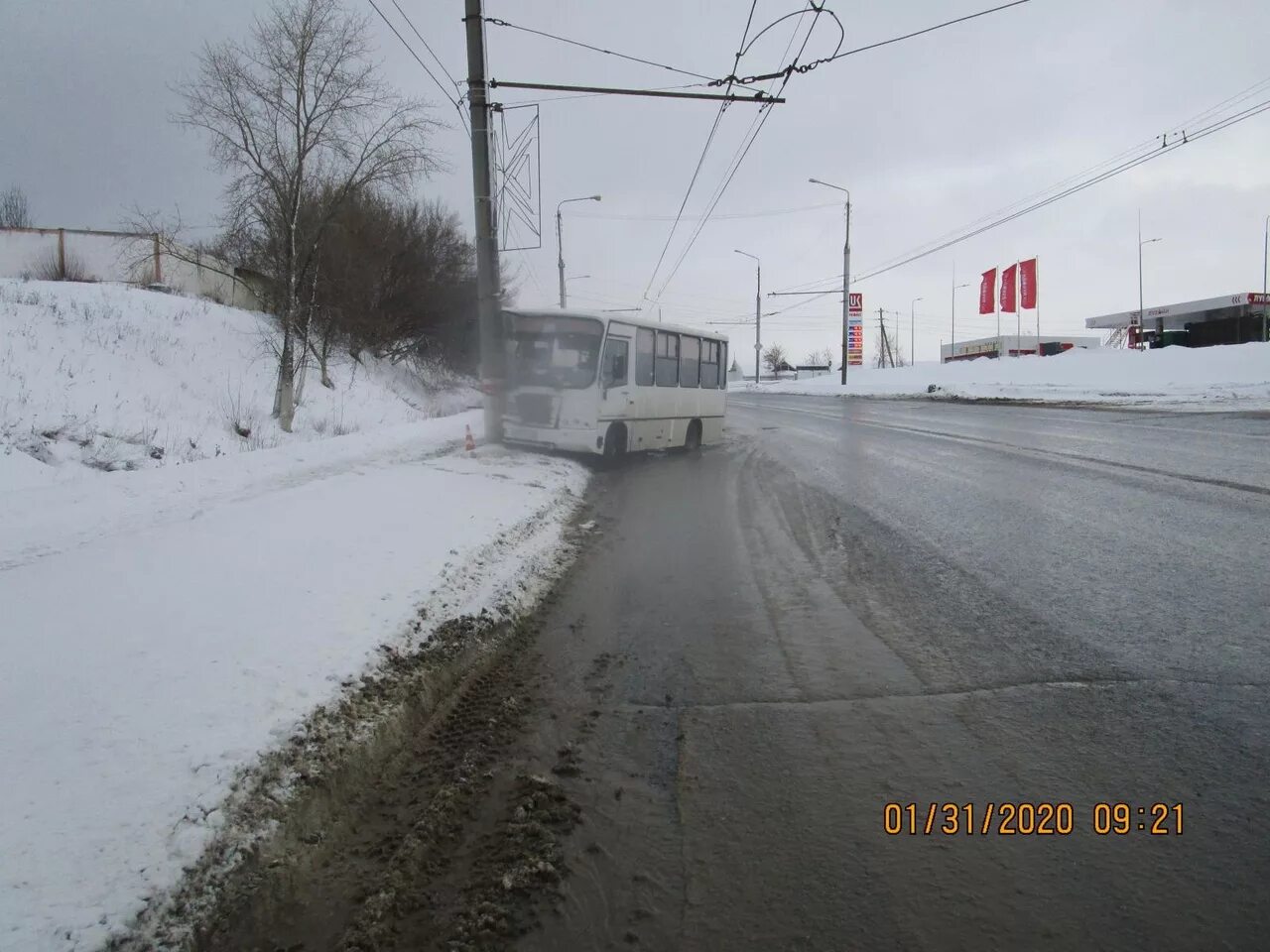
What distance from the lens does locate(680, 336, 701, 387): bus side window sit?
1627 centimetres

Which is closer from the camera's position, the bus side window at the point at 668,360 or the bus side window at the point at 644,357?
the bus side window at the point at 644,357

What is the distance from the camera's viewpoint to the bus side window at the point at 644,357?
14.2 metres

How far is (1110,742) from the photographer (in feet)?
11.0

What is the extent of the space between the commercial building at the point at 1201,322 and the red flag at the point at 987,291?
8.95 m

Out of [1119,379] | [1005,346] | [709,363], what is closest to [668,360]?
[709,363]

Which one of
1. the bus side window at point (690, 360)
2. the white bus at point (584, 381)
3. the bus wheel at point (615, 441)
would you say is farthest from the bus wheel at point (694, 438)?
the bus wheel at point (615, 441)

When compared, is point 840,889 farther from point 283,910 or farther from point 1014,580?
point 1014,580

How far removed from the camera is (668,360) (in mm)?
15562

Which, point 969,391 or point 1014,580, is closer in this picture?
point 1014,580

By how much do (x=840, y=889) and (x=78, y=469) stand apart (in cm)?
1312

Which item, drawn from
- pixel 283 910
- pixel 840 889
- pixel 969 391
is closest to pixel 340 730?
pixel 283 910

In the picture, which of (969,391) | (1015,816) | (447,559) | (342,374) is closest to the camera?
(1015,816)

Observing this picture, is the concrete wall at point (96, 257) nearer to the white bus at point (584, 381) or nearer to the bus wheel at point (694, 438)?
the white bus at point (584, 381)

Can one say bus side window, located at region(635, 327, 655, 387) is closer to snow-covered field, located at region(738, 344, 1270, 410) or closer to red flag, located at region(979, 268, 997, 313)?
snow-covered field, located at region(738, 344, 1270, 410)
